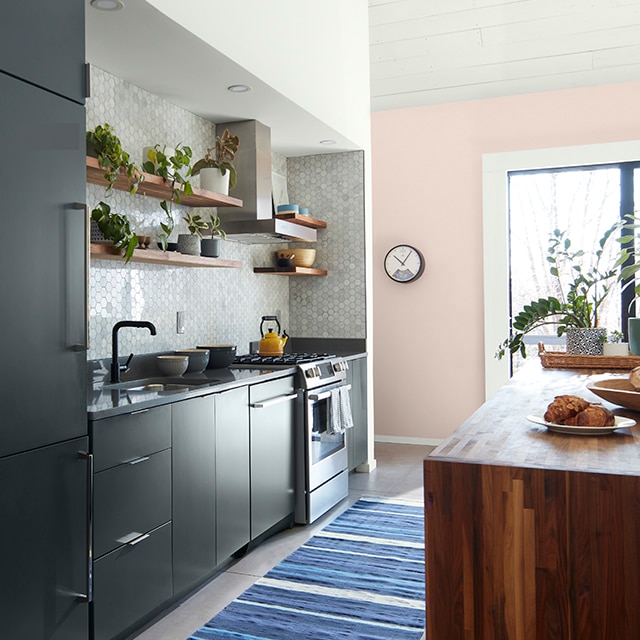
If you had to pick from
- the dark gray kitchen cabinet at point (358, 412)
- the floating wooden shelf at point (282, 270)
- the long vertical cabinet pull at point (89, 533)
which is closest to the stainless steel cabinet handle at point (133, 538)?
the long vertical cabinet pull at point (89, 533)

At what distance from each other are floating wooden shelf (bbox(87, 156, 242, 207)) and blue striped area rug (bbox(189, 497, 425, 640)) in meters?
1.83

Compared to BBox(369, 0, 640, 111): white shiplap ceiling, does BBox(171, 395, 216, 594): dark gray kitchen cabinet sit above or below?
below

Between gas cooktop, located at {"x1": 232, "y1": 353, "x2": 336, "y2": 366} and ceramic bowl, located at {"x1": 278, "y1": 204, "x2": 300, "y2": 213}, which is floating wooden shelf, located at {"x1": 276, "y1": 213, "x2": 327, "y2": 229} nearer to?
ceramic bowl, located at {"x1": 278, "y1": 204, "x2": 300, "y2": 213}

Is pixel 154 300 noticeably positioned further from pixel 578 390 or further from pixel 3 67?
pixel 578 390

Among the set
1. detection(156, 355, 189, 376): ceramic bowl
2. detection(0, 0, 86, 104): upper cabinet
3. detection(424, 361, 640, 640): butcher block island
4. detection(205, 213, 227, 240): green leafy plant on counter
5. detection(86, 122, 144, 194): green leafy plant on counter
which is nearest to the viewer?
detection(424, 361, 640, 640): butcher block island

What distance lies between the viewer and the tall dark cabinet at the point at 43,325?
6.35ft

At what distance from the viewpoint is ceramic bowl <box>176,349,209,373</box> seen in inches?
141

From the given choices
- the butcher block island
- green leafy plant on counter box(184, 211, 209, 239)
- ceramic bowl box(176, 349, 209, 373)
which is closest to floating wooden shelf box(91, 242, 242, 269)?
green leafy plant on counter box(184, 211, 209, 239)

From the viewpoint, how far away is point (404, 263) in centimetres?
608

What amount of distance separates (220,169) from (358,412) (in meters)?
2.02

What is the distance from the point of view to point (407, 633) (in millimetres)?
2609

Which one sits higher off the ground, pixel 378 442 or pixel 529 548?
pixel 529 548

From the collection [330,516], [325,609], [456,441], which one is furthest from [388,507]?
[456,441]

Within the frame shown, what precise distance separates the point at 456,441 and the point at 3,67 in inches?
60.8
